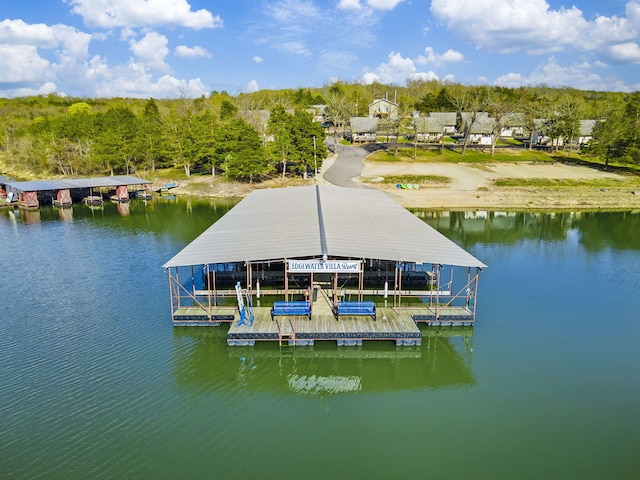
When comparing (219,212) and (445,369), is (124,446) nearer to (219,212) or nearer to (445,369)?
(445,369)

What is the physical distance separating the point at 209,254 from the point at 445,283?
16429 millimetres

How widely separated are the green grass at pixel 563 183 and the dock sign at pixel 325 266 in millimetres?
52143

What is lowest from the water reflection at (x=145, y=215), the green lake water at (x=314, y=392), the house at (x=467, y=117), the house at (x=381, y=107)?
the green lake water at (x=314, y=392)

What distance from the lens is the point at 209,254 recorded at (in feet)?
74.9

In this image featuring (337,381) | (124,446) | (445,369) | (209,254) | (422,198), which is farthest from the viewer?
(422,198)

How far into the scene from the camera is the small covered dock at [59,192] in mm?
57781

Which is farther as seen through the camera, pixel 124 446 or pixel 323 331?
pixel 323 331

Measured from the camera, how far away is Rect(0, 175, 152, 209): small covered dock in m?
57.8

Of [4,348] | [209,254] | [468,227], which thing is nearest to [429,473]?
[209,254]

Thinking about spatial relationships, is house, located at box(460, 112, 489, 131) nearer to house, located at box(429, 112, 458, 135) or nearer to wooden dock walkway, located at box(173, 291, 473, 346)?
house, located at box(429, 112, 458, 135)

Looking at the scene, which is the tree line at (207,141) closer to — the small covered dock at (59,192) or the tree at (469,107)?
the tree at (469,107)

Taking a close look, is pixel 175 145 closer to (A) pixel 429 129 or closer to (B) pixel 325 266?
(A) pixel 429 129

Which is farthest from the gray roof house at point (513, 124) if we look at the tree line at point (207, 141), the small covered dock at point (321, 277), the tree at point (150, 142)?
the small covered dock at point (321, 277)

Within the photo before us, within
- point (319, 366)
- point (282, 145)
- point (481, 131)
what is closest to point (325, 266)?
point (319, 366)
